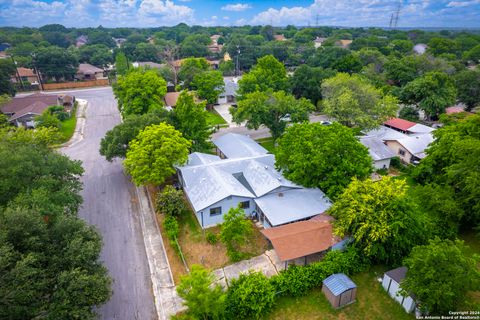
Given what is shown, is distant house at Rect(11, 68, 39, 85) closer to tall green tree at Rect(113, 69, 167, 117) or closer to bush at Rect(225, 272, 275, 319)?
tall green tree at Rect(113, 69, 167, 117)

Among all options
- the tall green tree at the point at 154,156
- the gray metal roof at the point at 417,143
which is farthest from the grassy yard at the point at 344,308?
the gray metal roof at the point at 417,143

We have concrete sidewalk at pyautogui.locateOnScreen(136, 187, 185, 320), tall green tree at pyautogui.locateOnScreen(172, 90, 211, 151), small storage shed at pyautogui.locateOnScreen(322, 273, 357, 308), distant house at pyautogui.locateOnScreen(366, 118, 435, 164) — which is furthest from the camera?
distant house at pyautogui.locateOnScreen(366, 118, 435, 164)

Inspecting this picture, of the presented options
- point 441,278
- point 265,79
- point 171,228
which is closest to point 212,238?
point 171,228

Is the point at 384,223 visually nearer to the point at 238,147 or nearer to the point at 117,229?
the point at 238,147

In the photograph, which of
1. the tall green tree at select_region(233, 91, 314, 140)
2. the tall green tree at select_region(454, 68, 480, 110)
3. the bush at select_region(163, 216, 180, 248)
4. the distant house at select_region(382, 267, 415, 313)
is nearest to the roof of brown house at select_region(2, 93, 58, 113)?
the tall green tree at select_region(233, 91, 314, 140)

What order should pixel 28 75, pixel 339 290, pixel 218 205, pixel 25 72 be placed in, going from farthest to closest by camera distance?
pixel 25 72, pixel 28 75, pixel 218 205, pixel 339 290
